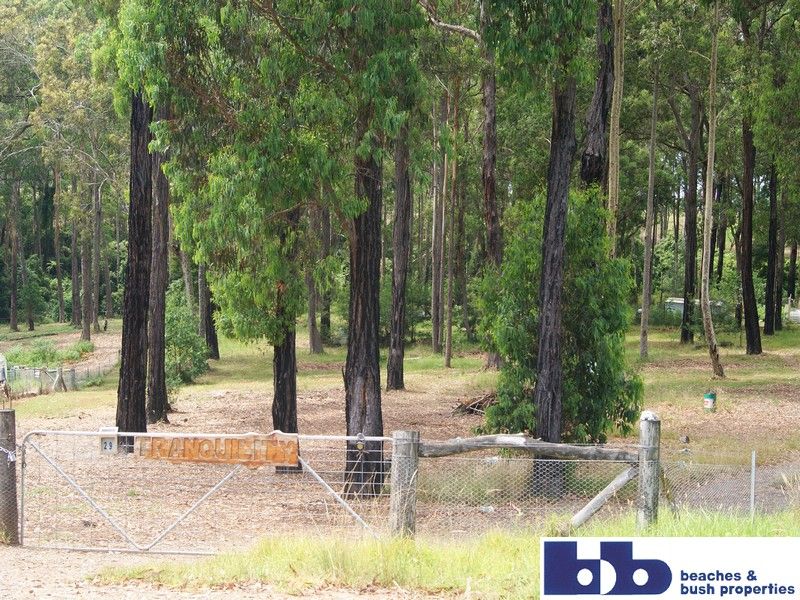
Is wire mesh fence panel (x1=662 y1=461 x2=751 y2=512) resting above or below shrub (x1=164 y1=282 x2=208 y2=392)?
below

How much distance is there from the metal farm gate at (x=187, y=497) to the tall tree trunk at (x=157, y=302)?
6.48m

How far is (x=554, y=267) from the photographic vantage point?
1712 cm

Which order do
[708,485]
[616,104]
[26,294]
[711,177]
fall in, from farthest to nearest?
[26,294], [711,177], [616,104], [708,485]

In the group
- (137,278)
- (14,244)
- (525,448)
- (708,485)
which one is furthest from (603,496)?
(14,244)

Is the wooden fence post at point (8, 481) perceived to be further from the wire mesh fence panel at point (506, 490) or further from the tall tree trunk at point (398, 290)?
the tall tree trunk at point (398, 290)

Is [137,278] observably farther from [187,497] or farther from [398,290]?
[398,290]

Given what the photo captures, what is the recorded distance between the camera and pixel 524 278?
18.4 meters

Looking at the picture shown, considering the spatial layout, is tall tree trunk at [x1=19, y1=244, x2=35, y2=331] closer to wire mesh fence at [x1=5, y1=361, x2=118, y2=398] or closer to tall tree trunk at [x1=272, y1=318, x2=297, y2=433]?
wire mesh fence at [x1=5, y1=361, x2=118, y2=398]

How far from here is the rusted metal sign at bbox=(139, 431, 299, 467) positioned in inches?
439

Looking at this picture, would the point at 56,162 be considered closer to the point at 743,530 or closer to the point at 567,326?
the point at 567,326

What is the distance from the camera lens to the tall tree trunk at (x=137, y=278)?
2041 cm

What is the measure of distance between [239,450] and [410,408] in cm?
1868

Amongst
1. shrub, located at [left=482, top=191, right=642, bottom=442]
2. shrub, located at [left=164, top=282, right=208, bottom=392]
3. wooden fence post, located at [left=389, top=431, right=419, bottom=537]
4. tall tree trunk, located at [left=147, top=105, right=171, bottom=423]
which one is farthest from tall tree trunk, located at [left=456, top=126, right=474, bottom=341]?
wooden fence post, located at [left=389, top=431, right=419, bottom=537]

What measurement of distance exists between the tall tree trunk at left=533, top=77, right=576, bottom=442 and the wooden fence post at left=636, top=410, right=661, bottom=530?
683 cm
